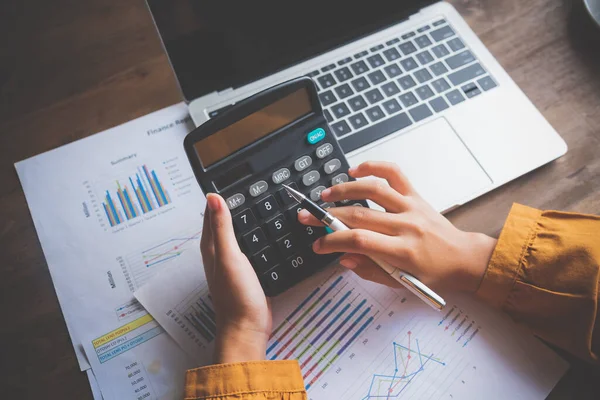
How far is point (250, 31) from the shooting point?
564 mm

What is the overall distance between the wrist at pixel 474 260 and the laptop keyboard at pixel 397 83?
17 centimetres

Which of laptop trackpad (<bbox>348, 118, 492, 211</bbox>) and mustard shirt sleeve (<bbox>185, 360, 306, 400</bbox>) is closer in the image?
mustard shirt sleeve (<bbox>185, 360, 306, 400</bbox>)

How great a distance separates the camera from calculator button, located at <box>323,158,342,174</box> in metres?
0.53

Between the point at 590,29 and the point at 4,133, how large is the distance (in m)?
0.84

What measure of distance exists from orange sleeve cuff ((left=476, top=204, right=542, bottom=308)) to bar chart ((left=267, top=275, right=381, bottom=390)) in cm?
12

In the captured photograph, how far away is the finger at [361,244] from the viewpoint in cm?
48

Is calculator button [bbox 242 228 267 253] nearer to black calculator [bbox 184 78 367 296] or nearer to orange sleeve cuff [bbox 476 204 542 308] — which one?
black calculator [bbox 184 78 367 296]

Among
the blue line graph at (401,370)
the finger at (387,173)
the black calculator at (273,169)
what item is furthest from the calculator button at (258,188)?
the blue line graph at (401,370)

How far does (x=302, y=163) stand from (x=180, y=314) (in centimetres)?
22

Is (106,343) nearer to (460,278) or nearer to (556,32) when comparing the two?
(460,278)

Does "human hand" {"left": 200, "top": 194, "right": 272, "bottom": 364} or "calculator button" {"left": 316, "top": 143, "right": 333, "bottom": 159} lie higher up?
"calculator button" {"left": 316, "top": 143, "right": 333, "bottom": 159}

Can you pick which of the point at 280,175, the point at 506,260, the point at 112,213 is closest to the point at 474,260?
the point at 506,260

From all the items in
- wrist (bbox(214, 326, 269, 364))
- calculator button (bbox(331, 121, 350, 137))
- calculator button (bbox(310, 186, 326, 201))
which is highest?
calculator button (bbox(331, 121, 350, 137))

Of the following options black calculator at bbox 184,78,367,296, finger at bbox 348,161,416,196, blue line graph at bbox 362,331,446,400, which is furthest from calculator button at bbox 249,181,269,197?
blue line graph at bbox 362,331,446,400
